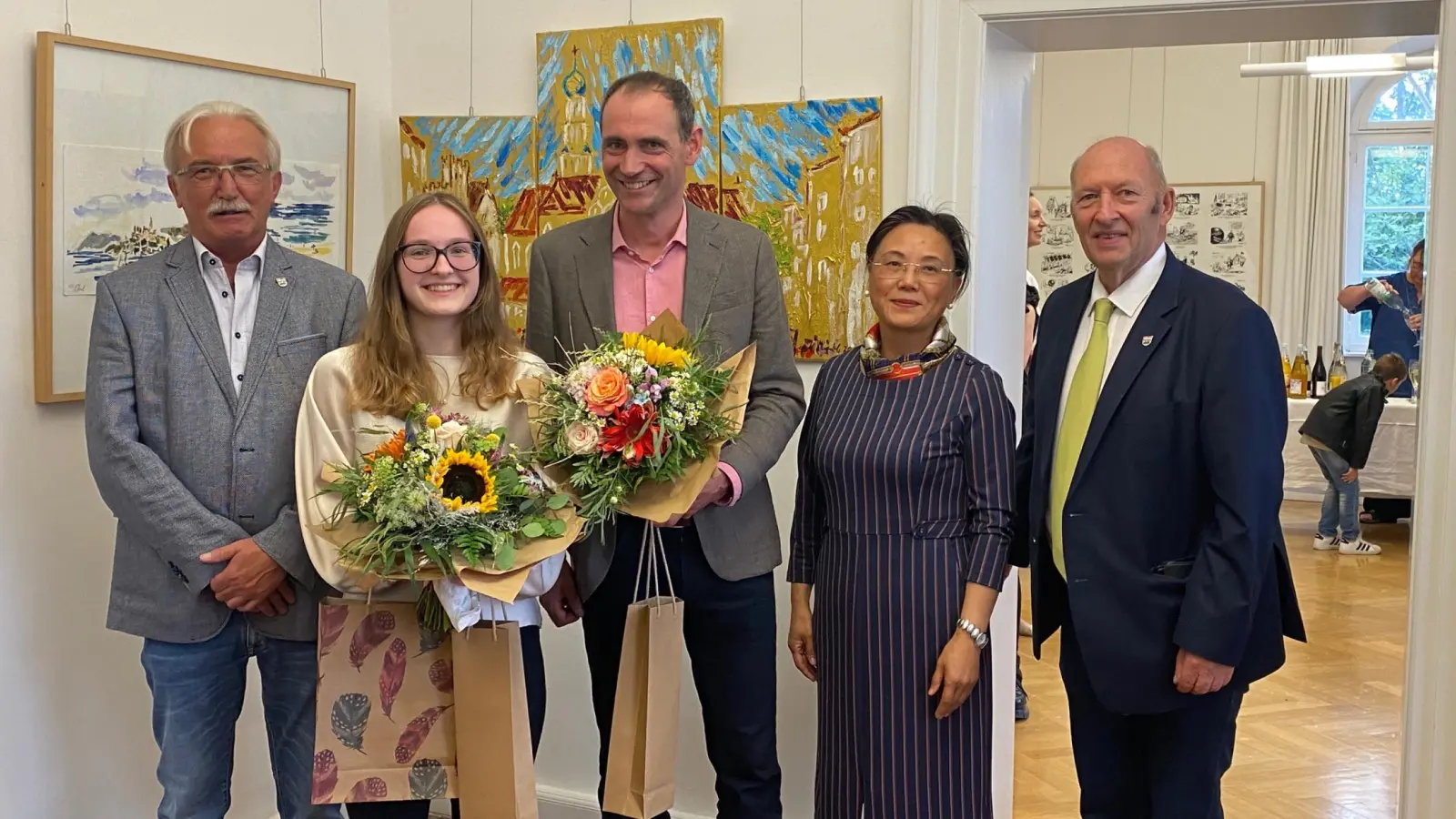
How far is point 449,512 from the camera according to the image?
1995 mm

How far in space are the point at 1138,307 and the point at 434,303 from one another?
4.28 ft

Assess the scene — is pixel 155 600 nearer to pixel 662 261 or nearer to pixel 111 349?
pixel 111 349

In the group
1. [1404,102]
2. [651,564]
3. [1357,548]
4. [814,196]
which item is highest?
[1404,102]

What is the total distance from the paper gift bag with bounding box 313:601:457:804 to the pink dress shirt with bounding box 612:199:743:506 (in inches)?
29.0

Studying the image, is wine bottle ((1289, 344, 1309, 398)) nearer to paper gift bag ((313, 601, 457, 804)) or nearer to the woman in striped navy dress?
the woman in striped navy dress

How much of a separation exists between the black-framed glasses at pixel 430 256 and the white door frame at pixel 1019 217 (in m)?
1.31

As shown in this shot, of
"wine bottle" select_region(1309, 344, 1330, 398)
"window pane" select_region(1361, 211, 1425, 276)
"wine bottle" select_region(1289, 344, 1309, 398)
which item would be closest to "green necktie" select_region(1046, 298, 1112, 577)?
"wine bottle" select_region(1289, 344, 1309, 398)

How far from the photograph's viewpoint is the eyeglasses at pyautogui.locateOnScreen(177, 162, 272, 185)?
2.34m

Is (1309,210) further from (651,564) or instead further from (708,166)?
(651,564)

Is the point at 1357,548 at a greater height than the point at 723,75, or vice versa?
the point at 723,75

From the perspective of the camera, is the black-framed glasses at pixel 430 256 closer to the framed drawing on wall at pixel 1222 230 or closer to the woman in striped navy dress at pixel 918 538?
the woman in striped navy dress at pixel 918 538

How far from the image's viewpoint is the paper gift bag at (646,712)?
2.25m

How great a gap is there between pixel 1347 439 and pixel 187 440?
23.5ft

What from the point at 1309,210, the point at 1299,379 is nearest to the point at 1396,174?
the point at 1309,210
